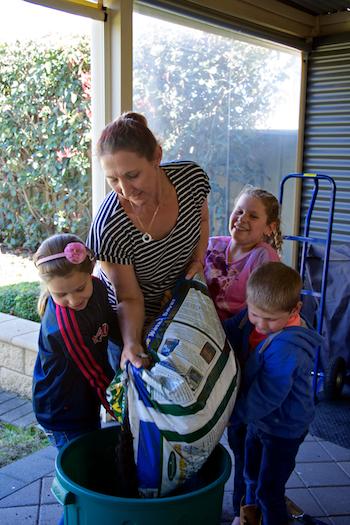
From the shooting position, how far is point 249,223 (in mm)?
2107

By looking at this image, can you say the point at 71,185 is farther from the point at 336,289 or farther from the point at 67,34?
the point at 336,289

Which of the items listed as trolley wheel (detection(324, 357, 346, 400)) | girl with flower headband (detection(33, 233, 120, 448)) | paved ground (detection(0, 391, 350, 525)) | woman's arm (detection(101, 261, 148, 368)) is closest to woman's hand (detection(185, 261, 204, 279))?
woman's arm (detection(101, 261, 148, 368))

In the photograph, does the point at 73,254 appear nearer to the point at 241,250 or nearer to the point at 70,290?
the point at 70,290

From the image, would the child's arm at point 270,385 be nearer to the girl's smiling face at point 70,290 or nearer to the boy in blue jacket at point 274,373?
the boy in blue jacket at point 274,373

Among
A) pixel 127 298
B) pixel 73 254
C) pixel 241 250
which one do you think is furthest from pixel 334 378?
pixel 73 254

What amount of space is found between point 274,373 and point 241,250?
60cm

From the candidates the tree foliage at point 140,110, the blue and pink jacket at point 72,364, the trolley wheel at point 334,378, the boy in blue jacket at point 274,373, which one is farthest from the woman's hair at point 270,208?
the trolley wheel at point 334,378

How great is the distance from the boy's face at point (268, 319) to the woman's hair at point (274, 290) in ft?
0.04

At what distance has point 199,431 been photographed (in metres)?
1.39

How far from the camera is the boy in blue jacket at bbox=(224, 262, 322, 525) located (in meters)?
1.66

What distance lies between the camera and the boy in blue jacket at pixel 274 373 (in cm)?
166

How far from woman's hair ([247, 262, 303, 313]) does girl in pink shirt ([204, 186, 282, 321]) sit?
0.29m

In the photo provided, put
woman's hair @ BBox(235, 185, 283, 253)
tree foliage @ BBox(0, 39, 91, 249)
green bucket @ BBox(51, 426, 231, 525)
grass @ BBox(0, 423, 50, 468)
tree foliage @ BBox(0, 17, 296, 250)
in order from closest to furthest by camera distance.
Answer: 1. green bucket @ BBox(51, 426, 231, 525)
2. woman's hair @ BBox(235, 185, 283, 253)
3. grass @ BBox(0, 423, 50, 468)
4. tree foliage @ BBox(0, 17, 296, 250)
5. tree foliage @ BBox(0, 39, 91, 249)

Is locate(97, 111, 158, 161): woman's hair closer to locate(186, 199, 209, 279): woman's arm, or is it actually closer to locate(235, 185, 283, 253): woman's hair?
locate(186, 199, 209, 279): woman's arm
